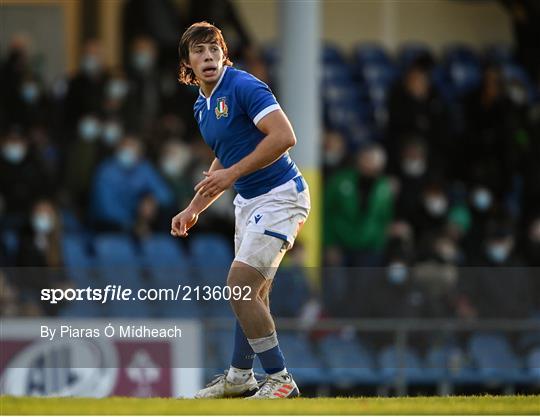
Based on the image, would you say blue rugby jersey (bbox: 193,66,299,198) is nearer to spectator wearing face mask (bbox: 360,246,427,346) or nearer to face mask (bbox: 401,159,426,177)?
spectator wearing face mask (bbox: 360,246,427,346)

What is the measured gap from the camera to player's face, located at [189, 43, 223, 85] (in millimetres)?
8914

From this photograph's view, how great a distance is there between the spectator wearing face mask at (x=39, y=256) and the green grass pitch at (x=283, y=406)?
181 inches

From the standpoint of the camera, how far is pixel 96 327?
1358 cm

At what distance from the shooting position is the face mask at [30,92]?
1716 centimetres

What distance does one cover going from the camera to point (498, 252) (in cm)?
1733

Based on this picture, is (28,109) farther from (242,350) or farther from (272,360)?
(272,360)

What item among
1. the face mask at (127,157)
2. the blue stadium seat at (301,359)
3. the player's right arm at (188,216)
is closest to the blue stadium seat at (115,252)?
the face mask at (127,157)

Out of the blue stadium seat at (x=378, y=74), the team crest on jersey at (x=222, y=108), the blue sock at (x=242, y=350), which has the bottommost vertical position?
the blue sock at (x=242, y=350)

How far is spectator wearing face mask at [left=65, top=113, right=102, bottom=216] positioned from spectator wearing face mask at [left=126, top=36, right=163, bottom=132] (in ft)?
2.11

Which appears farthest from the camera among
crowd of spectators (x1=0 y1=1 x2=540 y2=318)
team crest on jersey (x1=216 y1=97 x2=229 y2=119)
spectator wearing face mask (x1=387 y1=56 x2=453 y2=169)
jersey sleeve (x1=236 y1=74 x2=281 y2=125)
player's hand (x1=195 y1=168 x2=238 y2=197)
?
spectator wearing face mask (x1=387 y1=56 x2=453 y2=169)

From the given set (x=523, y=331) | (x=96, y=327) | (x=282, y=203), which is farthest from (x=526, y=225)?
(x=282, y=203)

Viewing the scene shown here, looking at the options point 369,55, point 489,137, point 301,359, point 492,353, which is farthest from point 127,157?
point 369,55

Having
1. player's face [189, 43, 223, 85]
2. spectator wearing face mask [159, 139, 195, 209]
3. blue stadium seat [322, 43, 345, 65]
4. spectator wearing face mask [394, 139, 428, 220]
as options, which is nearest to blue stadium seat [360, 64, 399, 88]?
blue stadium seat [322, 43, 345, 65]

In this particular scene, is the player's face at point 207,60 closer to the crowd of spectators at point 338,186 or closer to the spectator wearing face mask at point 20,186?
the crowd of spectators at point 338,186
